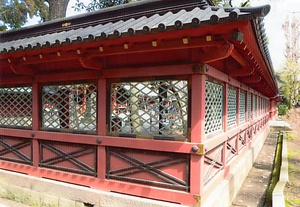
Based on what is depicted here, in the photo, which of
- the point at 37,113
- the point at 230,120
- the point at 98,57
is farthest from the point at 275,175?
the point at 37,113

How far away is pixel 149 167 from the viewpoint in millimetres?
4082

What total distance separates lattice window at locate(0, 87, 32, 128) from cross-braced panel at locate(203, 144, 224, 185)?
388 cm

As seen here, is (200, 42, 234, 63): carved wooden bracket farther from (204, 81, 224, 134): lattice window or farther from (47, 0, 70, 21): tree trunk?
(47, 0, 70, 21): tree trunk

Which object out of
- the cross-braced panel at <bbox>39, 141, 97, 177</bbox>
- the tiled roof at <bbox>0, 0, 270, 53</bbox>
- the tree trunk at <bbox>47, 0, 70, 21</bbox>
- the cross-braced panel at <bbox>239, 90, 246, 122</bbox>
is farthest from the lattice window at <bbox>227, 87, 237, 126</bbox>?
the tree trunk at <bbox>47, 0, 70, 21</bbox>

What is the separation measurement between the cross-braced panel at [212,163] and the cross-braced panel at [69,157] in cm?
198

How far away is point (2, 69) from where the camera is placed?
570cm

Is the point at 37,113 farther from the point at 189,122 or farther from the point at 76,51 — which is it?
the point at 189,122

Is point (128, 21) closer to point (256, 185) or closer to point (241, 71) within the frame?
point (241, 71)

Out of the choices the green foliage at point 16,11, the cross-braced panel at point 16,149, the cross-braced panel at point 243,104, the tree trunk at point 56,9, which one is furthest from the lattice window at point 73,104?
the green foliage at point 16,11

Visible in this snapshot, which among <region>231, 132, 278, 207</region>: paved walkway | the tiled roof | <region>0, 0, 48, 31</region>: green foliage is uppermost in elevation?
<region>0, 0, 48, 31</region>: green foliage

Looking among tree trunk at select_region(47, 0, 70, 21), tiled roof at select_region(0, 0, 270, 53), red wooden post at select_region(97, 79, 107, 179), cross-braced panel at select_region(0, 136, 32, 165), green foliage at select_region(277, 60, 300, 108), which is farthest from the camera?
green foliage at select_region(277, 60, 300, 108)

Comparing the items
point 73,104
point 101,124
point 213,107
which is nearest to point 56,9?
point 73,104

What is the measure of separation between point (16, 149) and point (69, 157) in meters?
1.57

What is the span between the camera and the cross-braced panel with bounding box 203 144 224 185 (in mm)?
4151
